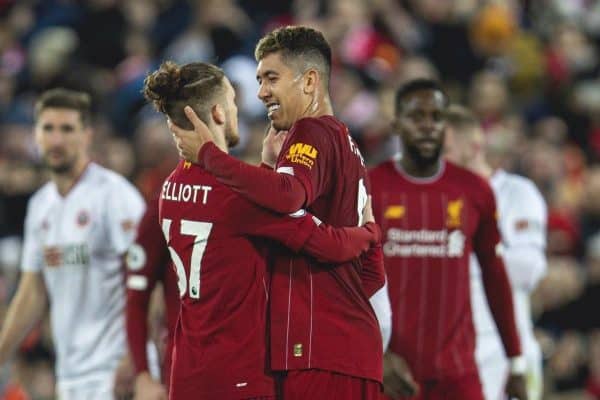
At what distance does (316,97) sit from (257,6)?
32.4ft

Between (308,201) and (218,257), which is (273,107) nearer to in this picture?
(308,201)

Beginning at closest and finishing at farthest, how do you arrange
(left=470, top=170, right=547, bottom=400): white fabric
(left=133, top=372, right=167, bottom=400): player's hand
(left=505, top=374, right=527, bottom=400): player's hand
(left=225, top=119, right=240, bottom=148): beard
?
(left=225, top=119, right=240, bottom=148): beard → (left=133, top=372, right=167, bottom=400): player's hand → (left=505, top=374, right=527, bottom=400): player's hand → (left=470, top=170, right=547, bottom=400): white fabric

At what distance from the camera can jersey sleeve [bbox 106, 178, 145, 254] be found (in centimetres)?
A: 791

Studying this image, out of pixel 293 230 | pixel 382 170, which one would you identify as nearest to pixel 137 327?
pixel 382 170

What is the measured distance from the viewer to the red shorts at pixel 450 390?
23.5 ft

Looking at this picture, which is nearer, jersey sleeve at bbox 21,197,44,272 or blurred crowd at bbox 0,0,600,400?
jersey sleeve at bbox 21,197,44,272

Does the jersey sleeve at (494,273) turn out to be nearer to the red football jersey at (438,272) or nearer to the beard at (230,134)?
the red football jersey at (438,272)

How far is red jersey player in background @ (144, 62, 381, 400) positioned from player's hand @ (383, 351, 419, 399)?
5.36ft

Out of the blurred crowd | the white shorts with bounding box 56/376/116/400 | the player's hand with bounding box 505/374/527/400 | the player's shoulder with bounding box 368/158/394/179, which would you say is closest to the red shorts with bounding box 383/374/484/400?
the player's hand with bounding box 505/374/527/400

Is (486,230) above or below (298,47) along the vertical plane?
below

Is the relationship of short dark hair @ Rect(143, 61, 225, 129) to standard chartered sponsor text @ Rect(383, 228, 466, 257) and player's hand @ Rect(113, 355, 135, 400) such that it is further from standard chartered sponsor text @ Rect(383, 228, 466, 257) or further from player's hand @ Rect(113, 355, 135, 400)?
player's hand @ Rect(113, 355, 135, 400)

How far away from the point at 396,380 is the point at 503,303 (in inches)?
Answer: 28.6

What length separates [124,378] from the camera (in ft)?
23.9

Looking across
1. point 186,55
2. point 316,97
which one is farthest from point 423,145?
point 186,55
